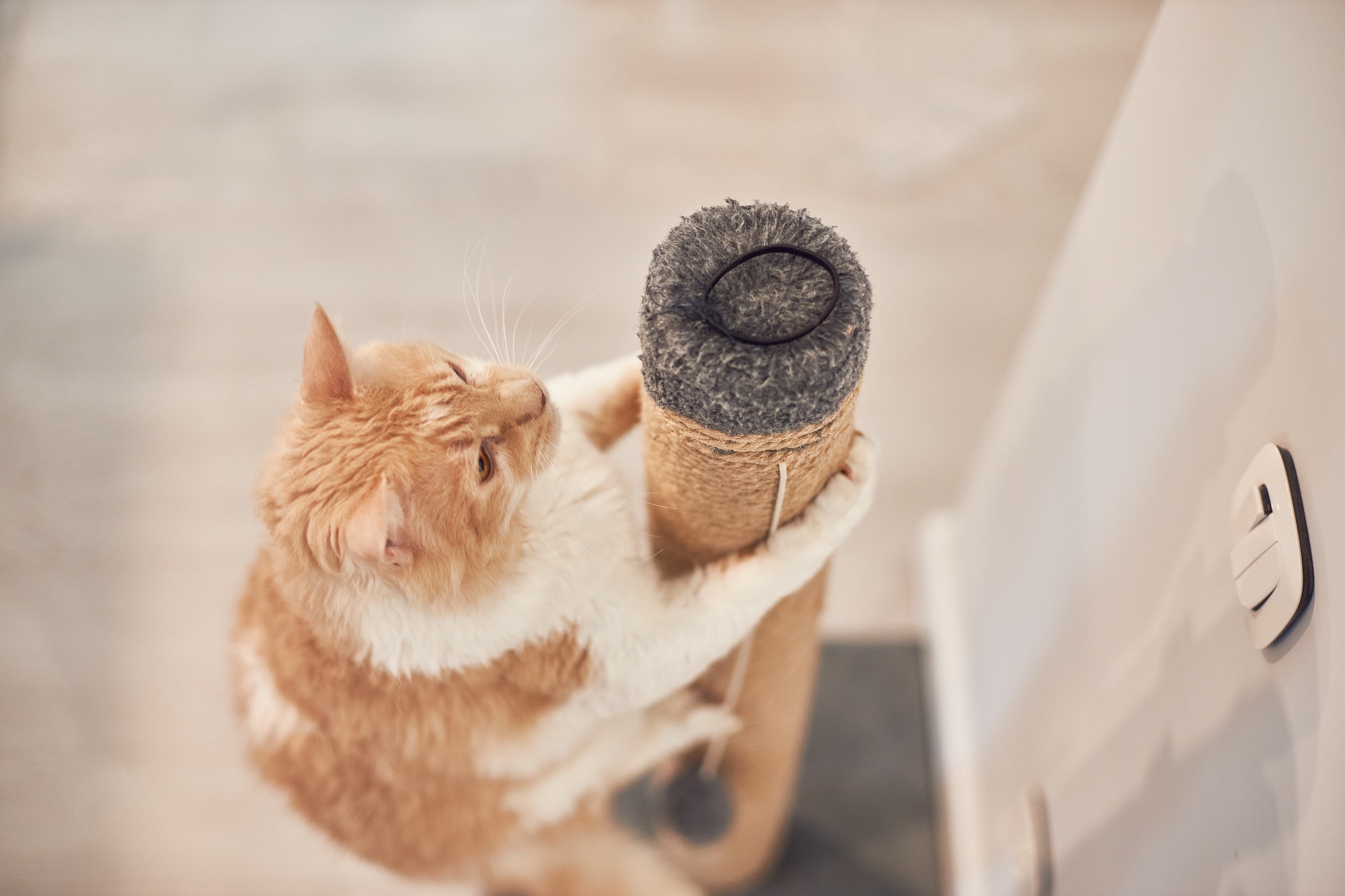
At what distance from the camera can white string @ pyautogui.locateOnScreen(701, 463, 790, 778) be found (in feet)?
2.19

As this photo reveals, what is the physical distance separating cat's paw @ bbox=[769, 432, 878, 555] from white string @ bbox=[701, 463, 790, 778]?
2 cm

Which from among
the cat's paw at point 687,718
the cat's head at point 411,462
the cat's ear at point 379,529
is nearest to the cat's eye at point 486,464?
the cat's head at point 411,462

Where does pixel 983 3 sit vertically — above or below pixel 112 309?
above

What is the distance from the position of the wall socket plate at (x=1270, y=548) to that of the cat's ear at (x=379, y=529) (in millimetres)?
645

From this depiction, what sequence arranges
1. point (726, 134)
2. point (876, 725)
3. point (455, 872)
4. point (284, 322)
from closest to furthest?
1. point (455, 872)
2. point (876, 725)
3. point (284, 322)
4. point (726, 134)

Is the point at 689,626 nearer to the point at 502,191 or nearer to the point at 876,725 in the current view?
the point at 876,725

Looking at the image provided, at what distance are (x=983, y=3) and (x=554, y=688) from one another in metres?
2.14

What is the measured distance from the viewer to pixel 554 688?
82cm

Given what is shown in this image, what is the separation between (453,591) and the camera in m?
0.73

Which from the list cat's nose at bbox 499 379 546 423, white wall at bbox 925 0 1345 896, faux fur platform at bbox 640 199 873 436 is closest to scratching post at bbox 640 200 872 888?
faux fur platform at bbox 640 199 873 436

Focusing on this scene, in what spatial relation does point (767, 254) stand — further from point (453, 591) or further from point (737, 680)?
point (737, 680)

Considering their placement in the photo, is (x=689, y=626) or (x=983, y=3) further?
(x=983, y=3)

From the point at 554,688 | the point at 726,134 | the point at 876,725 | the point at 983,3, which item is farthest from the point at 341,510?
the point at 983,3

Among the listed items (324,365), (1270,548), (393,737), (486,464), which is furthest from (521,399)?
(1270,548)
